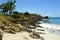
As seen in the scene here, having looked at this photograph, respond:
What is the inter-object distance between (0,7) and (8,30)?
31369 mm

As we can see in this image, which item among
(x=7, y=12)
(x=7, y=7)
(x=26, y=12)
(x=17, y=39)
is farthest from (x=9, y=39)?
(x=26, y=12)

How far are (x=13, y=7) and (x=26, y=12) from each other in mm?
40920

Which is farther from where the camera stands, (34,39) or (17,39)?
(34,39)

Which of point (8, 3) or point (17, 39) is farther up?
point (8, 3)

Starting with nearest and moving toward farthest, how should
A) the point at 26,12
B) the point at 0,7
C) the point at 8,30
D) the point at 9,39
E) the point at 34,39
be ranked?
the point at 9,39
the point at 34,39
the point at 8,30
the point at 0,7
the point at 26,12

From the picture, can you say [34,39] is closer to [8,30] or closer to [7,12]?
[8,30]

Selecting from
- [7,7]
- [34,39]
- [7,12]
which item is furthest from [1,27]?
[7,12]

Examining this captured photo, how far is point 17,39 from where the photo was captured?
52.2 feet

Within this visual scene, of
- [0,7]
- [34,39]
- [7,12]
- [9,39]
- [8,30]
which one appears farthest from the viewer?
[7,12]

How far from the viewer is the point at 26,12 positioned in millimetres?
94500

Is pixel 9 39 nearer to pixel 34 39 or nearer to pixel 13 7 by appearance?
pixel 34 39

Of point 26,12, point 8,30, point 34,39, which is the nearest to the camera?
point 34,39

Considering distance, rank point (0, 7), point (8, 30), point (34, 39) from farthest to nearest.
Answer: point (0, 7) → point (8, 30) → point (34, 39)

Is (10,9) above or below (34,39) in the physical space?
above
